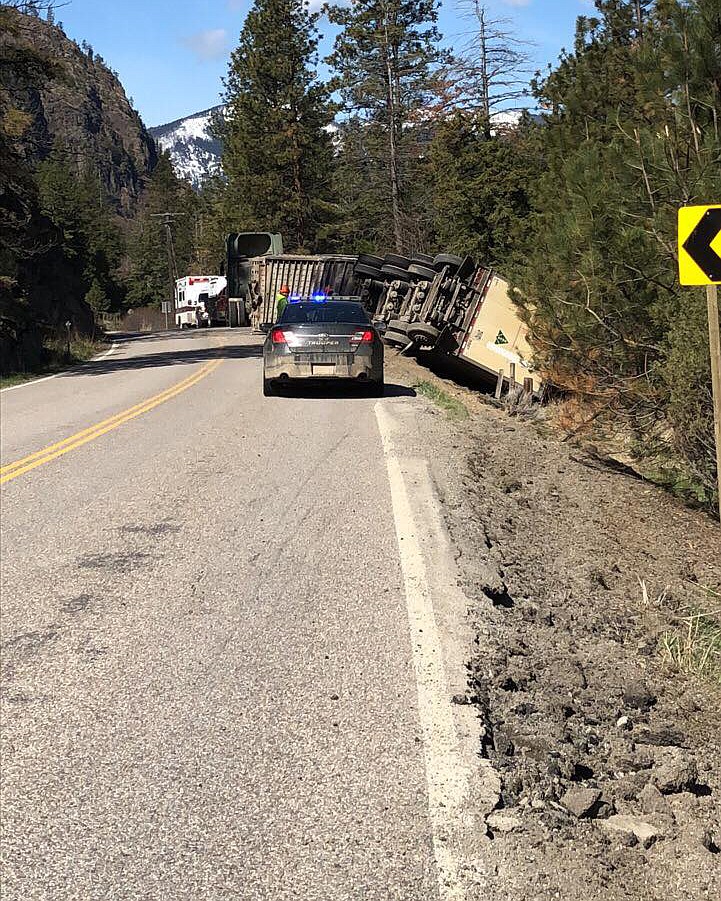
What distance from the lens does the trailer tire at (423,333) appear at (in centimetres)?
1970

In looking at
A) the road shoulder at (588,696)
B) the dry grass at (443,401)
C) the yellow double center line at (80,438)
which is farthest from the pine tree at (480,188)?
the road shoulder at (588,696)

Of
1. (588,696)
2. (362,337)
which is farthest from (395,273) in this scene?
(588,696)

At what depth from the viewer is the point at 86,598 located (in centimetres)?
598

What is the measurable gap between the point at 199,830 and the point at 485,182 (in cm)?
2471

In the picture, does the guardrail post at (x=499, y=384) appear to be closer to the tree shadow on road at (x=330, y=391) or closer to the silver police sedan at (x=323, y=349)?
the tree shadow on road at (x=330, y=391)

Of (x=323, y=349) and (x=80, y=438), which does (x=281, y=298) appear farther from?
(x=80, y=438)

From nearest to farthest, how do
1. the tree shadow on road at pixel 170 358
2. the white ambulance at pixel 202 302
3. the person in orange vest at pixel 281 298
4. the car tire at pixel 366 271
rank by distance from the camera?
1. the car tire at pixel 366 271
2. the tree shadow on road at pixel 170 358
3. the person in orange vest at pixel 281 298
4. the white ambulance at pixel 202 302

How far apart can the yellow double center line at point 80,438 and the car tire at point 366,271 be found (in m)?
6.36

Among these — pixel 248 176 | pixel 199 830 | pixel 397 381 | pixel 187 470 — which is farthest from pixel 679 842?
pixel 248 176

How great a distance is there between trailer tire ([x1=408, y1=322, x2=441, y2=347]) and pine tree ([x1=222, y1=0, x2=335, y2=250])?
34568 millimetres

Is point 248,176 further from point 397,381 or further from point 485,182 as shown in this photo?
point 397,381

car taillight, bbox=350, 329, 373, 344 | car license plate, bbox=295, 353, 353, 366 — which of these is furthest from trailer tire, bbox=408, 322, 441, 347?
car license plate, bbox=295, 353, 353, 366

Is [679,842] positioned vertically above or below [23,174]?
below

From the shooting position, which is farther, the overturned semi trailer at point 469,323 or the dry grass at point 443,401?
the overturned semi trailer at point 469,323
